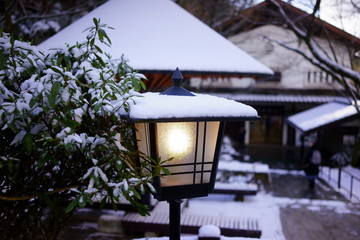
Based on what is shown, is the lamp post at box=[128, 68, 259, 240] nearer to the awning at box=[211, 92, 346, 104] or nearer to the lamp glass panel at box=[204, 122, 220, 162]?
the lamp glass panel at box=[204, 122, 220, 162]

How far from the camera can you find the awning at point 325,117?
13.9 meters

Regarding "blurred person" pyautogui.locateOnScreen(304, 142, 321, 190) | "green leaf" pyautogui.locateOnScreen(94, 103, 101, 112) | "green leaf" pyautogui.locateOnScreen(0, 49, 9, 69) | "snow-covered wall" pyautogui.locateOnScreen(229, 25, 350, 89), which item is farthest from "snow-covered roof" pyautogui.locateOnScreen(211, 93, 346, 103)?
"green leaf" pyautogui.locateOnScreen(0, 49, 9, 69)

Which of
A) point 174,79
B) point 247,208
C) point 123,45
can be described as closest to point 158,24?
point 123,45

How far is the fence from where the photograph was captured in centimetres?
1110

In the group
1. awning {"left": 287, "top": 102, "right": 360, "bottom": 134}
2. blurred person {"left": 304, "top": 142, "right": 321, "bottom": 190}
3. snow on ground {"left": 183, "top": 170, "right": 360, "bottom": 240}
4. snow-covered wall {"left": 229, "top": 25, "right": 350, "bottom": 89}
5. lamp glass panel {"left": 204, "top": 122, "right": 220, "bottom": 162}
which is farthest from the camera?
snow-covered wall {"left": 229, "top": 25, "right": 350, "bottom": 89}

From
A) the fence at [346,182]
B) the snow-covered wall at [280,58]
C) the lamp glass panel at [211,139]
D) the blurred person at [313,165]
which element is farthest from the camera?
the snow-covered wall at [280,58]

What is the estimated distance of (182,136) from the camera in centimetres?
243

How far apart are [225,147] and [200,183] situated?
19.9 m

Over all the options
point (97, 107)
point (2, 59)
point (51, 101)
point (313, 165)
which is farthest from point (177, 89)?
point (313, 165)

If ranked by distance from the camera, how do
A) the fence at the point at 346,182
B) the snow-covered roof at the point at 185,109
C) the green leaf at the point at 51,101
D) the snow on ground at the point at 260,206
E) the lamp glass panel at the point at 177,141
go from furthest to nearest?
the fence at the point at 346,182, the snow on ground at the point at 260,206, the lamp glass panel at the point at 177,141, the snow-covered roof at the point at 185,109, the green leaf at the point at 51,101

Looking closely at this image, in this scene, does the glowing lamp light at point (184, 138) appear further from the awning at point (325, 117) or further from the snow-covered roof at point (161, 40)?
the awning at point (325, 117)

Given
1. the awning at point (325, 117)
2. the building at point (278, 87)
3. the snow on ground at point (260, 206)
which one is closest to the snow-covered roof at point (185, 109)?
the snow on ground at point (260, 206)

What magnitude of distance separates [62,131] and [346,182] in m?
12.9

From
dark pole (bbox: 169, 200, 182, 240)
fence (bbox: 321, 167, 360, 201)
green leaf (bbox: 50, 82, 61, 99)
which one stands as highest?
green leaf (bbox: 50, 82, 61, 99)
